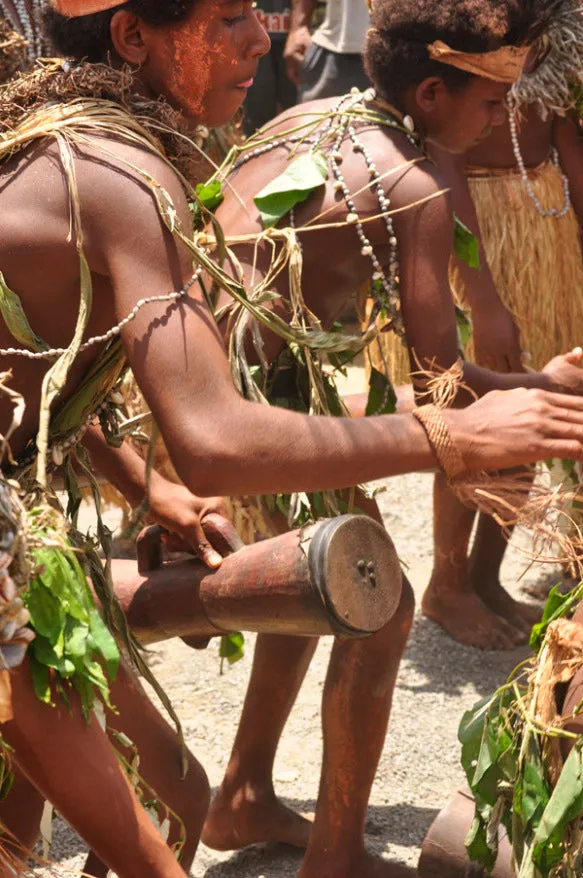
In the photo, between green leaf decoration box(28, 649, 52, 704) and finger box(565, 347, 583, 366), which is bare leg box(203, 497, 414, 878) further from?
green leaf decoration box(28, 649, 52, 704)

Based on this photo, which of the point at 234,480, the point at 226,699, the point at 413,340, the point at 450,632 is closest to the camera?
the point at 234,480

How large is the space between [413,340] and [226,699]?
1477mm

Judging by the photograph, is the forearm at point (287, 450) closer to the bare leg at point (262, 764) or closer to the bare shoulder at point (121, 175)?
the bare shoulder at point (121, 175)

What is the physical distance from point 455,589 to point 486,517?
262 millimetres

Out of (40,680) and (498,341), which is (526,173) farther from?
(40,680)

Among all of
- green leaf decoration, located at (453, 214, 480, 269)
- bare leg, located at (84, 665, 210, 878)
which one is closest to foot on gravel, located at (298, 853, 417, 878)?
bare leg, located at (84, 665, 210, 878)

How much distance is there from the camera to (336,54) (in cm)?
632

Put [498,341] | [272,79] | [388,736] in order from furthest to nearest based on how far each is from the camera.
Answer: [272,79], [498,341], [388,736]

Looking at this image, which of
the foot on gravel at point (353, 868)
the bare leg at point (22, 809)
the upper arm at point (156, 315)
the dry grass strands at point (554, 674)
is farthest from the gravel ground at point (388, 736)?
the upper arm at point (156, 315)

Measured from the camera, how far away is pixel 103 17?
221 centimetres

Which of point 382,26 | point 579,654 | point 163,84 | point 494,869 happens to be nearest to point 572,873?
point 579,654

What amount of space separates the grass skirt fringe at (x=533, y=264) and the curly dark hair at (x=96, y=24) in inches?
101

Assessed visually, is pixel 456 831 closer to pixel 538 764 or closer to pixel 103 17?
pixel 538 764

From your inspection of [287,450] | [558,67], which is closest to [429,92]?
[558,67]
